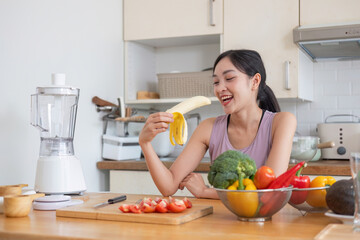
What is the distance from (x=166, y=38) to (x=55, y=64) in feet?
3.23

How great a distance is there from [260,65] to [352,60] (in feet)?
4.69

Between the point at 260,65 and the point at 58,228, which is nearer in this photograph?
the point at 58,228

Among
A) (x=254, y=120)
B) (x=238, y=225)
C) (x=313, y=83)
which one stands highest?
(x=313, y=83)


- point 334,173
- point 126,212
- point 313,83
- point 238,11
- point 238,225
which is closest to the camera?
point 238,225

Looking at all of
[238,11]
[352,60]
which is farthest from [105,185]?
[352,60]

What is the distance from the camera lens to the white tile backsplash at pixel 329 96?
3.47m

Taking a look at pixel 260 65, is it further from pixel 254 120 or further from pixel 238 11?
pixel 238 11

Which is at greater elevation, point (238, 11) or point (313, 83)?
point (238, 11)

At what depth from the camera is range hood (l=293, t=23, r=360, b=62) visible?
9.73ft

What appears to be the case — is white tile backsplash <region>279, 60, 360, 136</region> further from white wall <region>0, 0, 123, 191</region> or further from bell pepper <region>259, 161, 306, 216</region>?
bell pepper <region>259, 161, 306, 216</region>

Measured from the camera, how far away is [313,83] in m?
3.58

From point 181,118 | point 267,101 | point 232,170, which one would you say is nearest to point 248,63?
point 267,101

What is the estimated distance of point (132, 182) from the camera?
333cm

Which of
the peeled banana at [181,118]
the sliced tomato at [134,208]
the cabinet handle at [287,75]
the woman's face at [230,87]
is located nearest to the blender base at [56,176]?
the peeled banana at [181,118]
